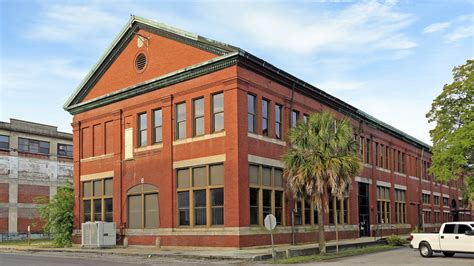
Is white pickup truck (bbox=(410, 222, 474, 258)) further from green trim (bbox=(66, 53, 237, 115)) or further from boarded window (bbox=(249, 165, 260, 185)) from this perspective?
green trim (bbox=(66, 53, 237, 115))

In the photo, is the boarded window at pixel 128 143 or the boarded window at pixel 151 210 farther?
the boarded window at pixel 128 143

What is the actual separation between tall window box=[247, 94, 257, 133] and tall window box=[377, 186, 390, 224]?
76.7ft

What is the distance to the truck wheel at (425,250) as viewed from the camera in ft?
89.7

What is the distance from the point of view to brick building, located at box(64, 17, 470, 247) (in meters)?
31.4

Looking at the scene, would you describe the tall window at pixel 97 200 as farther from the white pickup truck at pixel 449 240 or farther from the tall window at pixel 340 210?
the white pickup truck at pixel 449 240

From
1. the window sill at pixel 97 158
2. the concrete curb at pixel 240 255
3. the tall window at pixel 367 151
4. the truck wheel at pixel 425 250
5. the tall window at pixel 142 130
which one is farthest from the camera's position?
the tall window at pixel 367 151

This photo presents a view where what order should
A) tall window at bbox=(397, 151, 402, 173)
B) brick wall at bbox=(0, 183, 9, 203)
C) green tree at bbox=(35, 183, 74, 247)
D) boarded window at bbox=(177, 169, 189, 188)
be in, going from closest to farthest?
boarded window at bbox=(177, 169, 189, 188) < green tree at bbox=(35, 183, 74, 247) < tall window at bbox=(397, 151, 402, 173) < brick wall at bbox=(0, 183, 9, 203)

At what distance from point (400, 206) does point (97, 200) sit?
32.7 meters

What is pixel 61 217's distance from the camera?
4228 cm

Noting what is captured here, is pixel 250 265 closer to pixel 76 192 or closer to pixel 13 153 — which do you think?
pixel 76 192

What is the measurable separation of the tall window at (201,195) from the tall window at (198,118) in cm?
224

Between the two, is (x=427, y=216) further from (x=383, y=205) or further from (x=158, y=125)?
(x=158, y=125)

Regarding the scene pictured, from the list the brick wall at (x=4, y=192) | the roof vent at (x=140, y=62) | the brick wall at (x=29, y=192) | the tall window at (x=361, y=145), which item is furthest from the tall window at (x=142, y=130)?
the brick wall at (x=29, y=192)

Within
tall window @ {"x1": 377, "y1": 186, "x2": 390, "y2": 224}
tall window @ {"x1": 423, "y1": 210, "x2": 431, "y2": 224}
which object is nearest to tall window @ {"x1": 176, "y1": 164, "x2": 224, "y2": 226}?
tall window @ {"x1": 377, "y1": 186, "x2": 390, "y2": 224}
